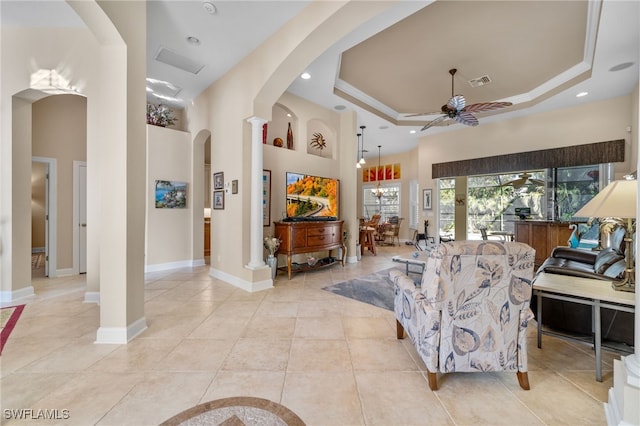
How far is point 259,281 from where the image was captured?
13.2 ft

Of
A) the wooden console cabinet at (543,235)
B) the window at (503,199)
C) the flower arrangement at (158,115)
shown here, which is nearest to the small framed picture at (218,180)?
the flower arrangement at (158,115)

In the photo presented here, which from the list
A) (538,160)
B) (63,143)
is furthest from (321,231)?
(538,160)

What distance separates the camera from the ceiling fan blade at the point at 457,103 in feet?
13.2

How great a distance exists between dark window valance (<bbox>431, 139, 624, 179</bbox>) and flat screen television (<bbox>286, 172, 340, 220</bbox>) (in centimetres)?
344

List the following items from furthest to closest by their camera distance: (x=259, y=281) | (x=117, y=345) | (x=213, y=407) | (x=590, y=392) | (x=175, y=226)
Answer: (x=175, y=226), (x=259, y=281), (x=117, y=345), (x=590, y=392), (x=213, y=407)

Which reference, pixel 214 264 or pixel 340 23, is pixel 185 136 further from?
pixel 340 23

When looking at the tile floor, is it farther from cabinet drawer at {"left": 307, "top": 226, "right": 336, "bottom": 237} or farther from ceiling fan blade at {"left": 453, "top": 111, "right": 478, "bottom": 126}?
ceiling fan blade at {"left": 453, "top": 111, "right": 478, "bottom": 126}

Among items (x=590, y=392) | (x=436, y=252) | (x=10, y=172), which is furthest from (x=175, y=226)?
(x=590, y=392)

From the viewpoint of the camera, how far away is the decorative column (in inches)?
161

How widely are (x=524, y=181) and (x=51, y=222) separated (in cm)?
976

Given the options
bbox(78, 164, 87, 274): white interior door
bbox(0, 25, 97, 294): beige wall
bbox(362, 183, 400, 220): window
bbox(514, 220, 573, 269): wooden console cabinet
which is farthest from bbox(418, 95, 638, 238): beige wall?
bbox(78, 164, 87, 274): white interior door

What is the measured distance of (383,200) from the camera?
35.2 ft

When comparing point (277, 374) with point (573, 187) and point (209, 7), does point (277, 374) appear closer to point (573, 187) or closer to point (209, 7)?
point (209, 7)

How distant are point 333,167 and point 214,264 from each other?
10.4 ft
